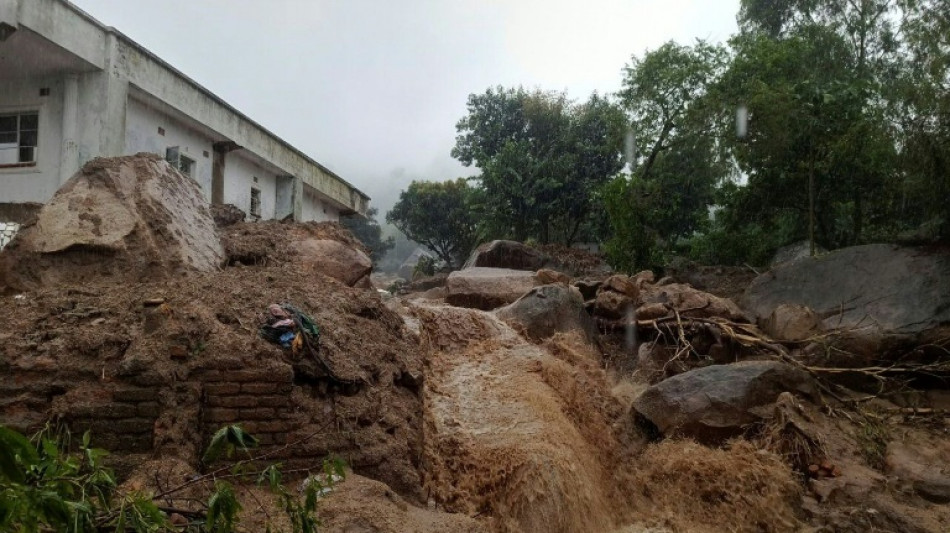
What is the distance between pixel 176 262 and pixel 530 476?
3.98 metres

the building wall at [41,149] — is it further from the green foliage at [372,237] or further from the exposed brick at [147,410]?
the green foliage at [372,237]

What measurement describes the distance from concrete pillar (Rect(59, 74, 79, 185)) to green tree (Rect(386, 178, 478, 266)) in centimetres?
2162

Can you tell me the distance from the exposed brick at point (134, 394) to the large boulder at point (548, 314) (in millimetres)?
6886

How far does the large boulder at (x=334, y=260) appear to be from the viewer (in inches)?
371

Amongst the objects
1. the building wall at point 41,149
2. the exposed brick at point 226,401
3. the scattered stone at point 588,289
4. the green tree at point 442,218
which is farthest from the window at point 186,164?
the green tree at point 442,218

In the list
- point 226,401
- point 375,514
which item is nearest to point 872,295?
point 375,514

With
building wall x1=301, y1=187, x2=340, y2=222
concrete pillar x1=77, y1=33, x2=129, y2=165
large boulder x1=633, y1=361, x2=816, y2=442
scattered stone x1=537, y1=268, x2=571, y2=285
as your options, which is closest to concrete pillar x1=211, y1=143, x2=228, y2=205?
concrete pillar x1=77, y1=33, x2=129, y2=165

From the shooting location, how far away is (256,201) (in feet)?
63.8

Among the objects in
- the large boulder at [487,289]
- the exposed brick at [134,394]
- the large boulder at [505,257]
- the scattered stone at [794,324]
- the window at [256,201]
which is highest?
the window at [256,201]

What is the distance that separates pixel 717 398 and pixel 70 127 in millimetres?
11567

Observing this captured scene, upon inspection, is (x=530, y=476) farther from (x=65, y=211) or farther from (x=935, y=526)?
(x=65, y=211)

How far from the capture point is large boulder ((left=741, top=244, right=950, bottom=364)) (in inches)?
404

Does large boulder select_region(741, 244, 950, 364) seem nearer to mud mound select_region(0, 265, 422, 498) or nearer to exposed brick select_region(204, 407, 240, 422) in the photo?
mud mound select_region(0, 265, 422, 498)

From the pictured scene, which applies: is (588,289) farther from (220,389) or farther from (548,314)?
(220,389)
